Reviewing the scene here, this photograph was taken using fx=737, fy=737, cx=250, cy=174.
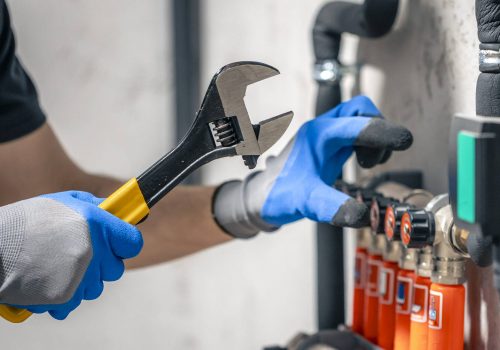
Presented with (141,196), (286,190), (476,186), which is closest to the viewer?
(476,186)

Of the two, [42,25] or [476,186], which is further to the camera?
[42,25]

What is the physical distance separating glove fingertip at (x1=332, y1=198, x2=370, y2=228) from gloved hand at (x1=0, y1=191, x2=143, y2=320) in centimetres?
22

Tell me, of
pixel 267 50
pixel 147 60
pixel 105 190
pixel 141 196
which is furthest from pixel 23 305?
pixel 147 60

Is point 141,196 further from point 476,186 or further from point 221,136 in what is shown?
point 476,186

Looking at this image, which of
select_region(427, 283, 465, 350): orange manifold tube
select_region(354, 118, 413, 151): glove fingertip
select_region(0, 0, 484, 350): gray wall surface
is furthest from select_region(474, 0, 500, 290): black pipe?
select_region(0, 0, 484, 350): gray wall surface

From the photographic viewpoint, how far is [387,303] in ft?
3.11

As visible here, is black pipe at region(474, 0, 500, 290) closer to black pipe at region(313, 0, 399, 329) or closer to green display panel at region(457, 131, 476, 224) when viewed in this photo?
green display panel at region(457, 131, 476, 224)

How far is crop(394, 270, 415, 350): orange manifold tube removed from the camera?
878 millimetres

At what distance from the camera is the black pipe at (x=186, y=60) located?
1688 millimetres

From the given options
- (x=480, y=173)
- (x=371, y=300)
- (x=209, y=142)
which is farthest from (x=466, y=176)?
(x=371, y=300)

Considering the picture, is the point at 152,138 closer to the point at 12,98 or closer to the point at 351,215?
the point at 12,98

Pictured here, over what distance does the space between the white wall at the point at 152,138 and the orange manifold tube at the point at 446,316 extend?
62 centimetres

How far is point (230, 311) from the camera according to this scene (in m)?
1.62

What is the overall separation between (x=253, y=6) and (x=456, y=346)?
2.97ft
